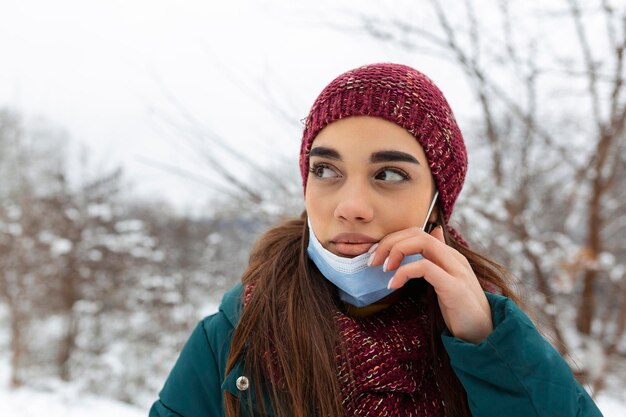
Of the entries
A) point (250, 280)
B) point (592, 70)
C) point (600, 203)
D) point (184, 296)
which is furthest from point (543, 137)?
point (184, 296)

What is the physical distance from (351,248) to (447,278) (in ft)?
0.73

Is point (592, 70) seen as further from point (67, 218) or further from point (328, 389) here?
point (67, 218)

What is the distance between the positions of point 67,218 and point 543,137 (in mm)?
13323

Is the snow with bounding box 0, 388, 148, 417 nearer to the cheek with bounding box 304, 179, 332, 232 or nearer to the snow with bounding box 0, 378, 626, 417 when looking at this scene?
the snow with bounding box 0, 378, 626, 417

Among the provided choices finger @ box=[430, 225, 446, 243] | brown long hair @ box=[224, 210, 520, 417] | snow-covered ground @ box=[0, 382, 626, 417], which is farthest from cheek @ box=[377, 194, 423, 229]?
snow-covered ground @ box=[0, 382, 626, 417]

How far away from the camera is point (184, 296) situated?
13.6 m

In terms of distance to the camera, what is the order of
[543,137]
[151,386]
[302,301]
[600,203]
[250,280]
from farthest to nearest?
[151,386] < [600,203] < [543,137] < [250,280] < [302,301]

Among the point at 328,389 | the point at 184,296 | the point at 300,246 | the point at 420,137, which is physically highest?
the point at 420,137

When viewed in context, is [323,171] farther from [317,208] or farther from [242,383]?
[242,383]

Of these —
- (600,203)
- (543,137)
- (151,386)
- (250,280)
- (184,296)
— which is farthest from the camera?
(184,296)

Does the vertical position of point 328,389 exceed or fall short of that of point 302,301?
it falls short

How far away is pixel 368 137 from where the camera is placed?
3.67ft

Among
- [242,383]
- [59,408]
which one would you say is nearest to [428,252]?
[242,383]

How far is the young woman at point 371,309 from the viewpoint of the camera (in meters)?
1.02
